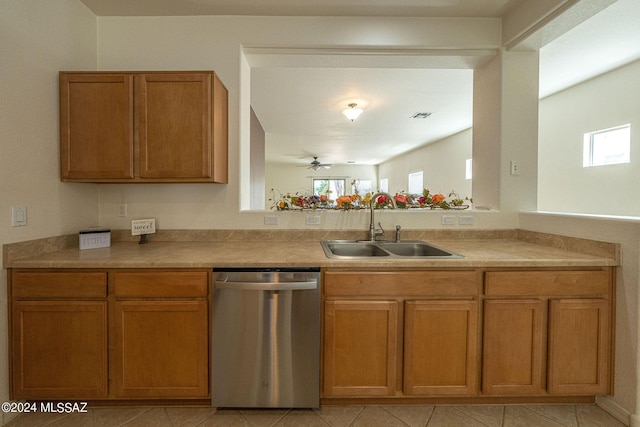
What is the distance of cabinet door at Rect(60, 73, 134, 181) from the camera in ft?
6.67

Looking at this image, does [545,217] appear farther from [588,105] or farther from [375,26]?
[588,105]

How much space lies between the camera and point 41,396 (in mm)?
1727

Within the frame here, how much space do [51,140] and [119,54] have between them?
914 millimetres

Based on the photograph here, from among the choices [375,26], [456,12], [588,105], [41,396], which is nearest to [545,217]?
[456,12]

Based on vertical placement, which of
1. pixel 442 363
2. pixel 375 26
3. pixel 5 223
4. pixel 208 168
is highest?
pixel 375 26

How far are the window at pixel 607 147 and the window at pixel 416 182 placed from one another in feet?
13.7

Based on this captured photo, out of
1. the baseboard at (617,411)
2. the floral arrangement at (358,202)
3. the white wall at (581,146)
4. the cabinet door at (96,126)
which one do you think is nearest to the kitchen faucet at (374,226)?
the floral arrangement at (358,202)

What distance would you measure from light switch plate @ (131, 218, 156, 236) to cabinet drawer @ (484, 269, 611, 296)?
233cm

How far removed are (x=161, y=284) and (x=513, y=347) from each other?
203 centimetres

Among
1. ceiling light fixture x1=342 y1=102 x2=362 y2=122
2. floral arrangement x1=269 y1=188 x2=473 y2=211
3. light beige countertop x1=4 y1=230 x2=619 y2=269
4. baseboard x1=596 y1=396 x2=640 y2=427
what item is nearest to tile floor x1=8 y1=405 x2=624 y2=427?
baseboard x1=596 y1=396 x2=640 y2=427

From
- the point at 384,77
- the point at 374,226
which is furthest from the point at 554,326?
the point at 384,77

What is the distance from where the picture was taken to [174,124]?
81.6 inches

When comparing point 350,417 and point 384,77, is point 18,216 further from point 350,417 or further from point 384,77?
point 384,77

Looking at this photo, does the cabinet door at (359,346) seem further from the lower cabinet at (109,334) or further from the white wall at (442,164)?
the white wall at (442,164)
